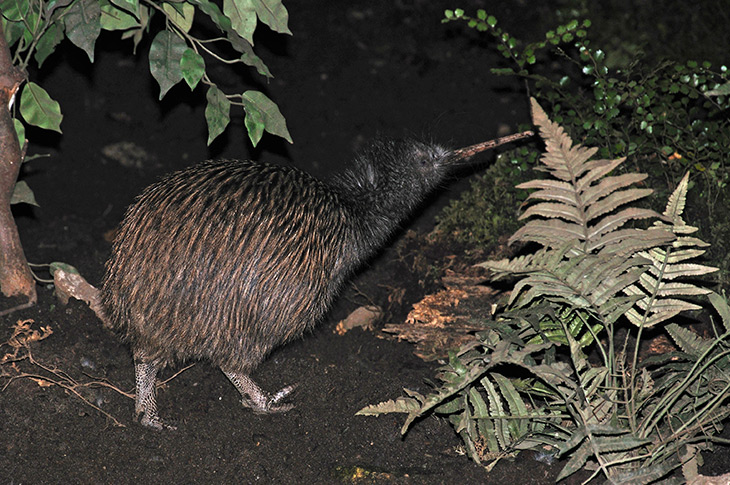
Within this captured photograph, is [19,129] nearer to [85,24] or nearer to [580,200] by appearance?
[85,24]

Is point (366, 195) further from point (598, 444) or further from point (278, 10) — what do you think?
point (598, 444)

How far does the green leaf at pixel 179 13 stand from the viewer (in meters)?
3.62

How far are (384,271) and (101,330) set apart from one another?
1.78 metres

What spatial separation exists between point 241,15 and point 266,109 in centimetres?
47

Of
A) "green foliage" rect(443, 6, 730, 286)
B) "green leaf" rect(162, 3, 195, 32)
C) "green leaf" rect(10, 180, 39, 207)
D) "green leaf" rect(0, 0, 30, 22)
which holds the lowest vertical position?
"green leaf" rect(10, 180, 39, 207)

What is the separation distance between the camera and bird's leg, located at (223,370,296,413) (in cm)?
400

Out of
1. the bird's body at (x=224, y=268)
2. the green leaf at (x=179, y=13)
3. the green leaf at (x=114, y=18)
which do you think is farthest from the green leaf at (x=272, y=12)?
the bird's body at (x=224, y=268)

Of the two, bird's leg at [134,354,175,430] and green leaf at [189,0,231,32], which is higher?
green leaf at [189,0,231,32]

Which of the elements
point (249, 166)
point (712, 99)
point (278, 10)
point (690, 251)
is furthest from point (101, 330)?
point (712, 99)

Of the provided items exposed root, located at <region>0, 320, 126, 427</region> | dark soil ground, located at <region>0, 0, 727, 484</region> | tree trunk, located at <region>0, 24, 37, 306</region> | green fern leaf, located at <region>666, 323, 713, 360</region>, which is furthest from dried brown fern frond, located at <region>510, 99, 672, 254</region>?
tree trunk, located at <region>0, 24, 37, 306</region>

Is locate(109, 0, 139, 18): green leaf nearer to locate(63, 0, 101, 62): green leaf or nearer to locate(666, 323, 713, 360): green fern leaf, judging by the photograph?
locate(63, 0, 101, 62): green leaf

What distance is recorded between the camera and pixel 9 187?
13.2 feet

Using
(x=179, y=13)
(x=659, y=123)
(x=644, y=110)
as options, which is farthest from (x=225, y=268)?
(x=659, y=123)

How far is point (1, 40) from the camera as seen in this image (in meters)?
3.71
